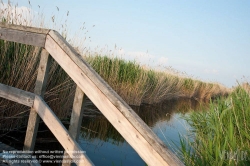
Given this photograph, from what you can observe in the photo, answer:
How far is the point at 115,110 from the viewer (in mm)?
1165

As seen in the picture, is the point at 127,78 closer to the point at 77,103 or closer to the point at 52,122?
the point at 52,122

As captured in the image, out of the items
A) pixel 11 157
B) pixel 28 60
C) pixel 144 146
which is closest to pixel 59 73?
pixel 28 60

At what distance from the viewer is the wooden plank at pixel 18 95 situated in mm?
1915

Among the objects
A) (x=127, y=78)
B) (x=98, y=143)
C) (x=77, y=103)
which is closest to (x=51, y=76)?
(x=98, y=143)

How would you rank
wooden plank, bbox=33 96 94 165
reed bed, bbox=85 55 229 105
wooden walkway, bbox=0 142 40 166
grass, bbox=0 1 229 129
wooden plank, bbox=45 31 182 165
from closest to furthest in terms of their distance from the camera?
wooden plank, bbox=45 31 182 165 < wooden plank, bbox=33 96 94 165 < wooden walkway, bbox=0 142 40 166 < grass, bbox=0 1 229 129 < reed bed, bbox=85 55 229 105

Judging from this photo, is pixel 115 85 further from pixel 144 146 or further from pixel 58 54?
pixel 144 146

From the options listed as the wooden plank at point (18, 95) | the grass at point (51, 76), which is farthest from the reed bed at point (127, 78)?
the wooden plank at point (18, 95)

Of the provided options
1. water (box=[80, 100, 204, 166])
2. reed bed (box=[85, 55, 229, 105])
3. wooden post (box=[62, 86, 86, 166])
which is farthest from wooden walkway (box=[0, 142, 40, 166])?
reed bed (box=[85, 55, 229, 105])

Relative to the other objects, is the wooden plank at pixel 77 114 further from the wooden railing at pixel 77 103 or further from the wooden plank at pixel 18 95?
the wooden plank at pixel 18 95

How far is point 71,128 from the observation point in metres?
1.54

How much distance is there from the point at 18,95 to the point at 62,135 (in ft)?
2.41

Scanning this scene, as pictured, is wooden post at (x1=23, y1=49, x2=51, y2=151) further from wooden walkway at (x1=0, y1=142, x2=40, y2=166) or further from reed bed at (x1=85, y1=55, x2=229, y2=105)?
A: reed bed at (x1=85, y1=55, x2=229, y2=105)

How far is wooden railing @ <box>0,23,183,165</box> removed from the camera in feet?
3.28

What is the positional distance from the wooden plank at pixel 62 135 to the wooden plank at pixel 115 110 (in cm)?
37
